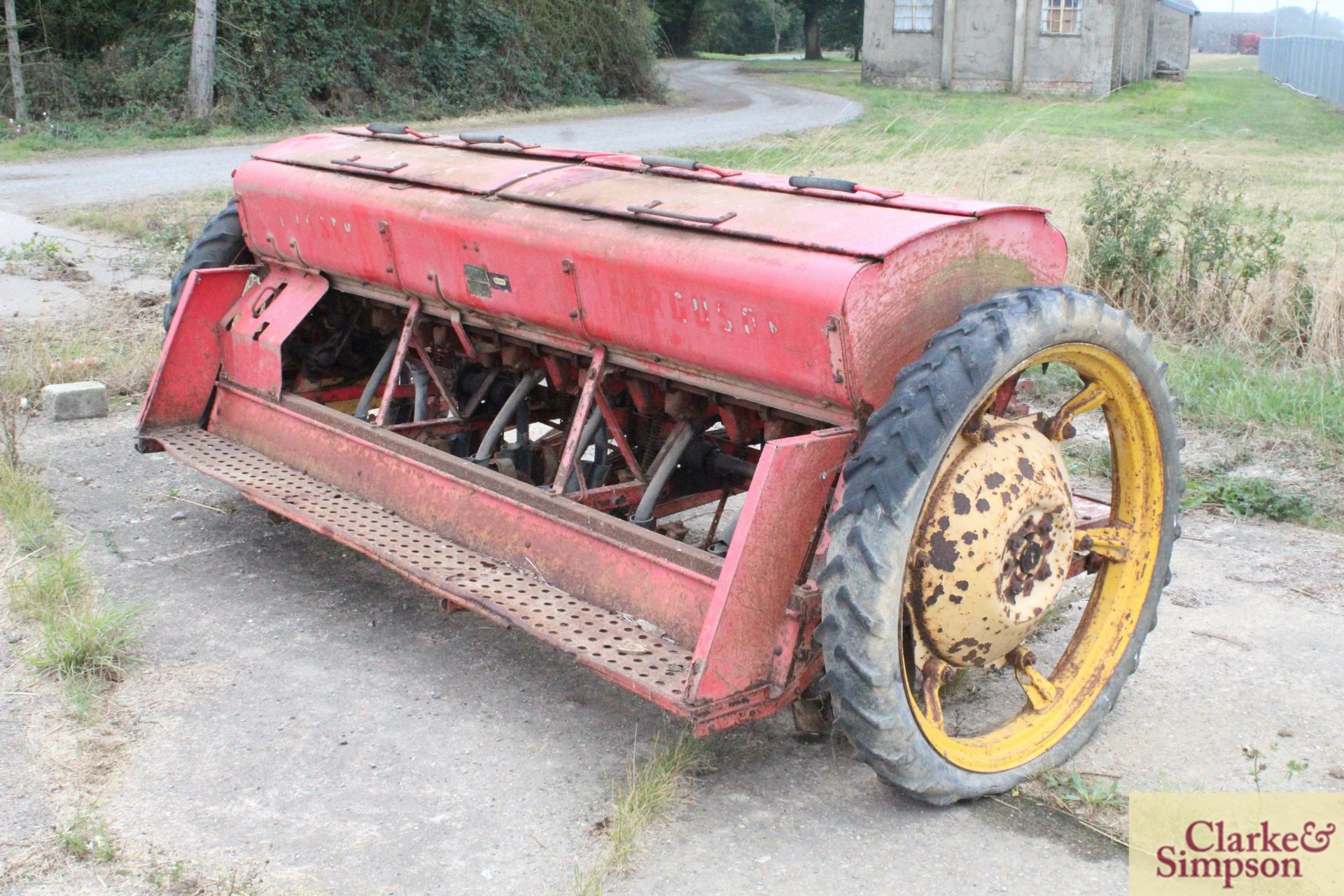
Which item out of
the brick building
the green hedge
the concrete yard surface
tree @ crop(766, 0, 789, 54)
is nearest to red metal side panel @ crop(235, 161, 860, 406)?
the concrete yard surface

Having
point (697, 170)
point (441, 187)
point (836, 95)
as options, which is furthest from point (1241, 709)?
point (836, 95)

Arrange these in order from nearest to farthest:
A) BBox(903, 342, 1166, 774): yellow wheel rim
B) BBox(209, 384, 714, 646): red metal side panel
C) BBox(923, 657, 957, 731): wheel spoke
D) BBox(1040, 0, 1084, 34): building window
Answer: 1. BBox(923, 657, 957, 731): wheel spoke
2. BBox(903, 342, 1166, 774): yellow wheel rim
3. BBox(209, 384, 714, 646): red metal side panel
4. BBox(1040, 0, 1084, 34): building window

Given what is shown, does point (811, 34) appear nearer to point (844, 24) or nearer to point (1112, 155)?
point (844, 24)

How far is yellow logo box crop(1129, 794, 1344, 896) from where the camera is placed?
118 inches

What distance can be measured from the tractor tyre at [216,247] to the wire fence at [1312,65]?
96.1ft

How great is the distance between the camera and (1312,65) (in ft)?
118

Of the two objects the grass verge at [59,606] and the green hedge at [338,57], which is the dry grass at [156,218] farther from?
the green hedge at [338,57]

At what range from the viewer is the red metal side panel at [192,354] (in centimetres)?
509

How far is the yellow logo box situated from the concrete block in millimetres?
5281

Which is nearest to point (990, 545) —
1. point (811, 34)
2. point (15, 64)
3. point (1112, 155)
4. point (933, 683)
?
point (933, 683)

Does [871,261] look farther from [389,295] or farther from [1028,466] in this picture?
[389,295]

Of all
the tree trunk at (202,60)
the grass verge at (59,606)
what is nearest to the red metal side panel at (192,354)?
the grass verge at (59,606)

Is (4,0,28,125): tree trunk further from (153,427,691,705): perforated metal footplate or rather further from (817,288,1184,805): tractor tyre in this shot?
(817,288,1184,805): tractor tyre

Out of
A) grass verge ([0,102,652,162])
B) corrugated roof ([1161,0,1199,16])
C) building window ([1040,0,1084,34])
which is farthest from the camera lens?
corrugated roof ([1161,0,1199,16])
